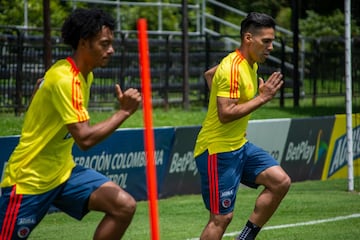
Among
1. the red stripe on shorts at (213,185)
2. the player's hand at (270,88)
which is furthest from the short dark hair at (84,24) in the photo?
the red stripe on shorts at (213,185)

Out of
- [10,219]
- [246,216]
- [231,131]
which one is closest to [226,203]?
[231,131]

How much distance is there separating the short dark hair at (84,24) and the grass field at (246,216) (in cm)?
425

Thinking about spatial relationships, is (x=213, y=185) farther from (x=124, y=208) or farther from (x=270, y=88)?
(x=124, y=208)

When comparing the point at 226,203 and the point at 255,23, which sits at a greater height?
the point at 255,23

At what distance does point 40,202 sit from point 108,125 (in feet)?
2.29

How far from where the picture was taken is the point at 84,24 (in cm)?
657

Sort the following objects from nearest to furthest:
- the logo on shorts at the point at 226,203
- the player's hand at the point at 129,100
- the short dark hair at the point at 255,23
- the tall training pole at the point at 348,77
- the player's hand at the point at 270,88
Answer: the player's hand at the point at 129,100
the player's hand at the point at 270,88
the logo on shorts at the point at 226,203
the short dark hair at the point at 255,23
the tall training pole at the point at 348,77

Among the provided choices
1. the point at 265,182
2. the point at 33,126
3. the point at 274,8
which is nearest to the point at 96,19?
the point at 33,126

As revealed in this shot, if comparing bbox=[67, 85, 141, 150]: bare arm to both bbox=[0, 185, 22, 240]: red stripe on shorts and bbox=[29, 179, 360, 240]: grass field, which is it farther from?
bbox=[29, 179, 360, 240]: grass field

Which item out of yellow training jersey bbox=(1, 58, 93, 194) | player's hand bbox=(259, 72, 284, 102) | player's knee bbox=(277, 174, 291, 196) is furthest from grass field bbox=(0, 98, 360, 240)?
yellow training jersey bbox=(1, 58, 93, 194)

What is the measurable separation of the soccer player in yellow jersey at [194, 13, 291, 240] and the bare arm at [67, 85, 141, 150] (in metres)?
1.81

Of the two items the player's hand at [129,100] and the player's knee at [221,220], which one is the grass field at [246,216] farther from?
the player's hand at [129,100]

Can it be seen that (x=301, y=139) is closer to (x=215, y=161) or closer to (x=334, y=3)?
(x=215, y=161)

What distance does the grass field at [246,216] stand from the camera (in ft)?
35.2
